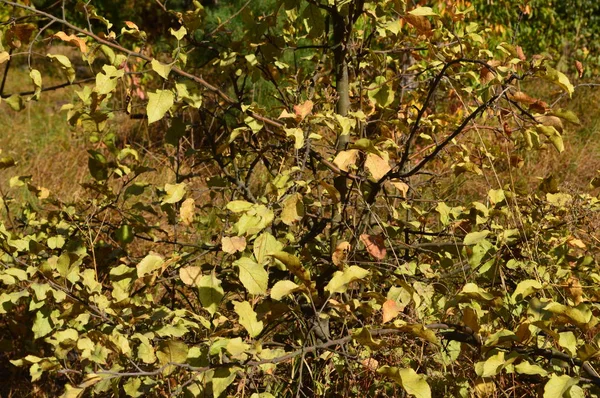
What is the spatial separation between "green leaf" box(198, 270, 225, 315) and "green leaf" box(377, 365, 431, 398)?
1.21 feet

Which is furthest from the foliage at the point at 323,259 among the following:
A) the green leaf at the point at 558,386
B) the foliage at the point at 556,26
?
the foliage at the point at 556,26

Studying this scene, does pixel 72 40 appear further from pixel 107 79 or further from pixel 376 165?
pixel 376 165

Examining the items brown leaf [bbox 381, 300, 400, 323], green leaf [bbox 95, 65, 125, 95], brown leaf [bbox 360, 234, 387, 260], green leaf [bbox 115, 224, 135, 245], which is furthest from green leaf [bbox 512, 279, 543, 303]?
green leaf [bbox 115, 224, 135, 245]

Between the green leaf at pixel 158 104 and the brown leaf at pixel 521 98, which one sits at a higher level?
the brown leaf at pixel 521 98

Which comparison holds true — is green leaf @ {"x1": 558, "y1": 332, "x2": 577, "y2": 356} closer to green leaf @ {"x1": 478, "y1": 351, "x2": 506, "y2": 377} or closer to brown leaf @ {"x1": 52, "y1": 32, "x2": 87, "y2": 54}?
green leaf @ {"x1": 478, "y1": 351, "x2": 506, "y2": 377}

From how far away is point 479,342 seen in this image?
5.39ft

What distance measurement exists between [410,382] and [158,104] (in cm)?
76

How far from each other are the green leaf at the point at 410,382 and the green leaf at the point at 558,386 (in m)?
0.22

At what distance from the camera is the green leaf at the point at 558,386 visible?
129cm

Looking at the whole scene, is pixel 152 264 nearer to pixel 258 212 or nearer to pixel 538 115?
pixel 258 212

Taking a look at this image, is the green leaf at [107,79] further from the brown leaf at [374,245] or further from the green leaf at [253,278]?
the brown leaf at [374,245]

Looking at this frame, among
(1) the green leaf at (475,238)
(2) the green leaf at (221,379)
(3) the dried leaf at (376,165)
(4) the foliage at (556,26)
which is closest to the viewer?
(2) the green leaf at (221,379)

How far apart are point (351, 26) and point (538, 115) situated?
57cm

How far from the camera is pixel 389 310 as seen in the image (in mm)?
1437
